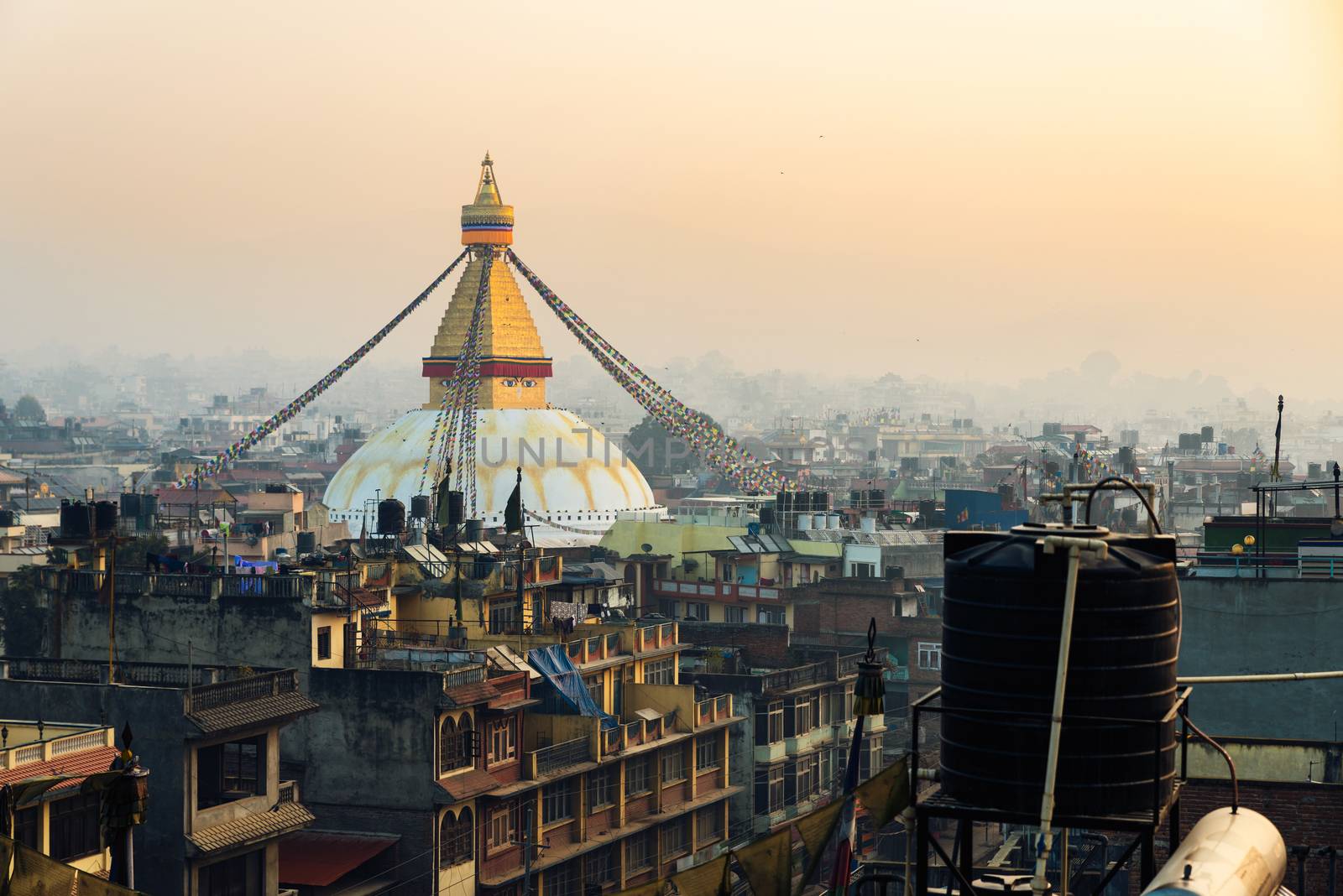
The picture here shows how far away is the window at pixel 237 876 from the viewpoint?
37.1 metres

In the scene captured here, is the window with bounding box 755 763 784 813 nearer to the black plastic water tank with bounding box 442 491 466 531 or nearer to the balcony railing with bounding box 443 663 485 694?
the balcony railing with bounding box 443 663 485 694

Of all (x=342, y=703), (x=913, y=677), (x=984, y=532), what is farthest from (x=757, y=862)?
(x=913, y=677)

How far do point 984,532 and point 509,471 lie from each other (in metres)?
85.7

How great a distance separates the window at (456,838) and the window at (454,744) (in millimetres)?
901

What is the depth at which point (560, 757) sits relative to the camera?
46188 mm

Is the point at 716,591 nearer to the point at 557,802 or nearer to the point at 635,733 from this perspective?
the point at 635,733

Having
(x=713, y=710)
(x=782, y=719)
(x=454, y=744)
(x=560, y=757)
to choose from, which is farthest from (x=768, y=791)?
(x=454, y=744)

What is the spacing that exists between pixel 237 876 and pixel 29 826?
699cm

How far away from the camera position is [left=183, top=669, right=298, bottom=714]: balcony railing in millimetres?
36875

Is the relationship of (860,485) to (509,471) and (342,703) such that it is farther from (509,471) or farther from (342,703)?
(342,703)

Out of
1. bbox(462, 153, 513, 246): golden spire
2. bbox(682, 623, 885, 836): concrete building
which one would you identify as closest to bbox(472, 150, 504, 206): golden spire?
bbox(462, 153, 513, 246): golden spire

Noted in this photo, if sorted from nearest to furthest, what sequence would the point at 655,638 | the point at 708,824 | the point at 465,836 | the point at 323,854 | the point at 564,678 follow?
the point at 323,854 → the point at 465,836 → the point at 564,678 → the point at 708,824 → the point at 655,638

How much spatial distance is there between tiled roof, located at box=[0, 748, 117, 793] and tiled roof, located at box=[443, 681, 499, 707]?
9541mm

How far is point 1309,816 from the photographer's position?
2636cm
